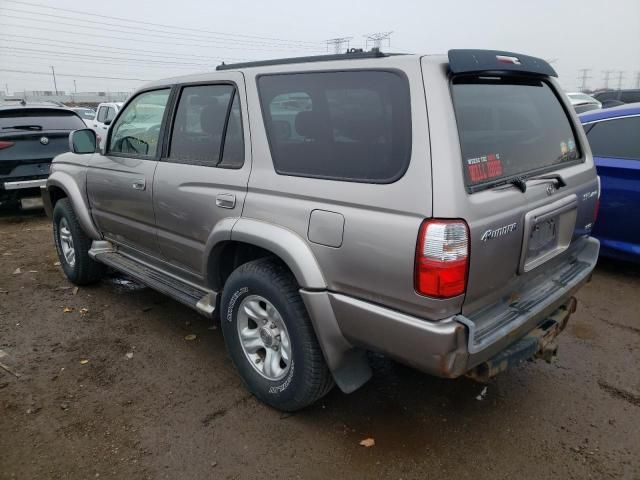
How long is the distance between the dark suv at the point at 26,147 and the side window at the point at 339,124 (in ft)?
19.1

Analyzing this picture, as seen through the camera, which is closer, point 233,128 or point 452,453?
point 452,453

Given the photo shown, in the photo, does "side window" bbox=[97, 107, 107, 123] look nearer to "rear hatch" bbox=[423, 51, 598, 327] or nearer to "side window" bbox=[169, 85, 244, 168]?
"side window" bbox=[169, 85, 244, 168]

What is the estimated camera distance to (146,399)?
2.95m

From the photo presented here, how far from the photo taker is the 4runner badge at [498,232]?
2.03 m

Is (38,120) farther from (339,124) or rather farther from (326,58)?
(339,124)

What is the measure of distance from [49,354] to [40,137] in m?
4.89

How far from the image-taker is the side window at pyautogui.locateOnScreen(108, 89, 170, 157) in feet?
11.5

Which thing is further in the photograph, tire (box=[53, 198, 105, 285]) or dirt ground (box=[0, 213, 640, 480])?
tire (box=[53, 198, 105, 285])

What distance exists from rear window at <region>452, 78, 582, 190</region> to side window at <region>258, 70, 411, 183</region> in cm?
27

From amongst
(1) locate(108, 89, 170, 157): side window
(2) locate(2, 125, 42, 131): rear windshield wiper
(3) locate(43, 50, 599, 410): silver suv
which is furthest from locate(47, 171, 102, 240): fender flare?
(2) locate(2, 125, 42, 131): rear windshield wiper

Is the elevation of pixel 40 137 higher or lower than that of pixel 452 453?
higher

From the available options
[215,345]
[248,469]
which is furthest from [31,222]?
[248,469]

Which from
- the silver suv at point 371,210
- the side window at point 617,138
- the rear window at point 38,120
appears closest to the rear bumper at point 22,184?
the rear window at point 38,120

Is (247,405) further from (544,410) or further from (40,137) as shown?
(40,137)
